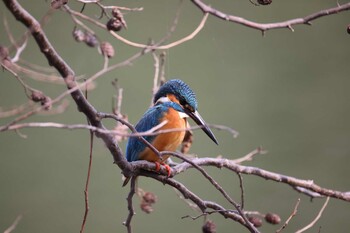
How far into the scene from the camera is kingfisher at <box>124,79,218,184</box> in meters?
2.00

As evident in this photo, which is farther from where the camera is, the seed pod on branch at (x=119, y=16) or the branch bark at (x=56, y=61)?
the seed pod on branch at (x=119, y=16)

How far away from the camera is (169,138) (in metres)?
1.99

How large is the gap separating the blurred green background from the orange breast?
3.45ft

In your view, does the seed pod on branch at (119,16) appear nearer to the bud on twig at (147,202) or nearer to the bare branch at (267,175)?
the bare branch at (267,175)

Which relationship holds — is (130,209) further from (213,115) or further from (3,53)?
(213,115)

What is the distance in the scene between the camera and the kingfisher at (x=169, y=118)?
1997mm

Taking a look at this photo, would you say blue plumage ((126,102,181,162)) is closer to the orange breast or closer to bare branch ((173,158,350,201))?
the orange breast

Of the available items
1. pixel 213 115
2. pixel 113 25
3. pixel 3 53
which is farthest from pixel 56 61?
pixel 213 115

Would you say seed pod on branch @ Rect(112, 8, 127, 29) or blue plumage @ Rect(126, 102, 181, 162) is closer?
seed pod on branch @ Rect(112, 8, 127, 29)

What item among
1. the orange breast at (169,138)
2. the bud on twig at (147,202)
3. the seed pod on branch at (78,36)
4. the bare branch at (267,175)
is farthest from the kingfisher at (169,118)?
the seed pod on branch at (78,36)

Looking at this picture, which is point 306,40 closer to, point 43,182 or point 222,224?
point 222,224

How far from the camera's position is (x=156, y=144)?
79.0 inches

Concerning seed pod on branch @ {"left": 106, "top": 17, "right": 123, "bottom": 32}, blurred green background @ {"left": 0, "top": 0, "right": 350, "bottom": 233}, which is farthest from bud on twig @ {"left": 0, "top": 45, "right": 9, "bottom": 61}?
blurred green background @ {"left": 0, "top": 0, "right": 350, "bottom": 233}

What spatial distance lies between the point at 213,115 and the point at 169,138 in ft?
4.07
